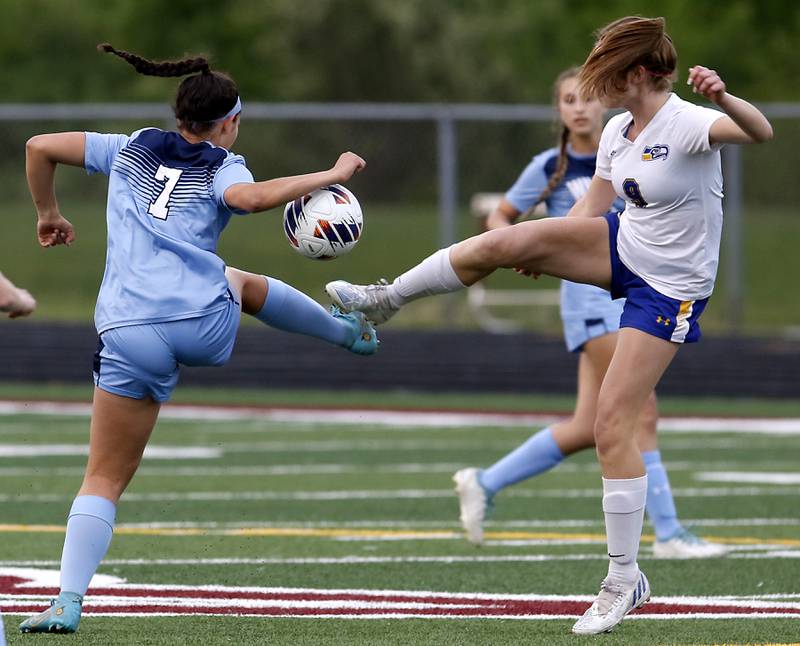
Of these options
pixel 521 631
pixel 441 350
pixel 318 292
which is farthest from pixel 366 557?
pixel 318 292

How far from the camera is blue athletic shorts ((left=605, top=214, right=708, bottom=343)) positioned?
6016mm

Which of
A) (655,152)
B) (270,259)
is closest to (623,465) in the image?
(655,152)

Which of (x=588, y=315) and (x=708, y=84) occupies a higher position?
(x=708, y=84)

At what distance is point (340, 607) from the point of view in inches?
259

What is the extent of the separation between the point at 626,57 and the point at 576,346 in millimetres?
2587

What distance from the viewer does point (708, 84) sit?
5.59 meters

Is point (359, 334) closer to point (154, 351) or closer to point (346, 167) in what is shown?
point (346, 167)

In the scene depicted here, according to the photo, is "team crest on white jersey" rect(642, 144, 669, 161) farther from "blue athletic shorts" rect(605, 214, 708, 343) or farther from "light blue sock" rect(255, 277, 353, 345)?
"light blue sock" rect(255, 277, 353, 345)

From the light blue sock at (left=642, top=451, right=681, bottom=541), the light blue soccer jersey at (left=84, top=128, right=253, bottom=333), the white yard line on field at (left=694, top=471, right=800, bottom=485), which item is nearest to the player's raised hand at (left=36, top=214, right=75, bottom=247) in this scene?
the light blue soccer jersey at (left=84, top=128, right=253, bottom=333)

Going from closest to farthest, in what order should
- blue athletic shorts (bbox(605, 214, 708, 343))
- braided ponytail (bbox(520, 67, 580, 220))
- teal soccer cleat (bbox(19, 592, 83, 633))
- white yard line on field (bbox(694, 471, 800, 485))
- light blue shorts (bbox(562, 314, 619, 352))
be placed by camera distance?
teal soccer cleat (bbox(19, 592, 83, 633)) → blue athletic shorts (bbox(605, 214, 708, 343)) → light blue shorts (bbox(562, 314, 619, 352)) → braided ponytail (bbox(520, 67, 580, 220)) → white yard line on field (bbox(694, 471, 800, 485))

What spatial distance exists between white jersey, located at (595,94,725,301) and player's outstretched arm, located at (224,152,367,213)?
1060mm

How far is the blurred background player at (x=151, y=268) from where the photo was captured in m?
5.77

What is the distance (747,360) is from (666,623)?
36.1ft

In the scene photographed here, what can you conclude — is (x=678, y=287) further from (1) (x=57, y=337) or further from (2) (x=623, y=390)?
(1) (x=57, y=337)
